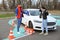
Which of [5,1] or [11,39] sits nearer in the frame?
[11,39]

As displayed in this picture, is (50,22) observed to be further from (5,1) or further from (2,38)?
(5,1)

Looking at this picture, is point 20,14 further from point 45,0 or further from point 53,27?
point 45,0

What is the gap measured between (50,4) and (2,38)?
101ft

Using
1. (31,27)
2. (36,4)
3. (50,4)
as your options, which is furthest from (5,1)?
(31,27)

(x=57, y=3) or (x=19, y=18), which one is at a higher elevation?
(x=19, y=18)

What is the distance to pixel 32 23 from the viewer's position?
1420 centimetres

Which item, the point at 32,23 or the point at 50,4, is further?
Result: the point at 50,4

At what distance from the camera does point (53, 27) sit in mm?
13969

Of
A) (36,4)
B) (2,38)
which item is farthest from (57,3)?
(2,38)

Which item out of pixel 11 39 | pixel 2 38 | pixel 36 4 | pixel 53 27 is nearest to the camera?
pixel 11 39

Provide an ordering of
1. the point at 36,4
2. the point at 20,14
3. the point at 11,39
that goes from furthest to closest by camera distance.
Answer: the point at 36,4
the point at 20,14
the point at 11,39

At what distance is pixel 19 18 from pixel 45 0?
29431 millimetres

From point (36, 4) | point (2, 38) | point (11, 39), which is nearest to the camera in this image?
point (11, 39)

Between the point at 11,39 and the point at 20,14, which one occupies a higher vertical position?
the point at 20,14
